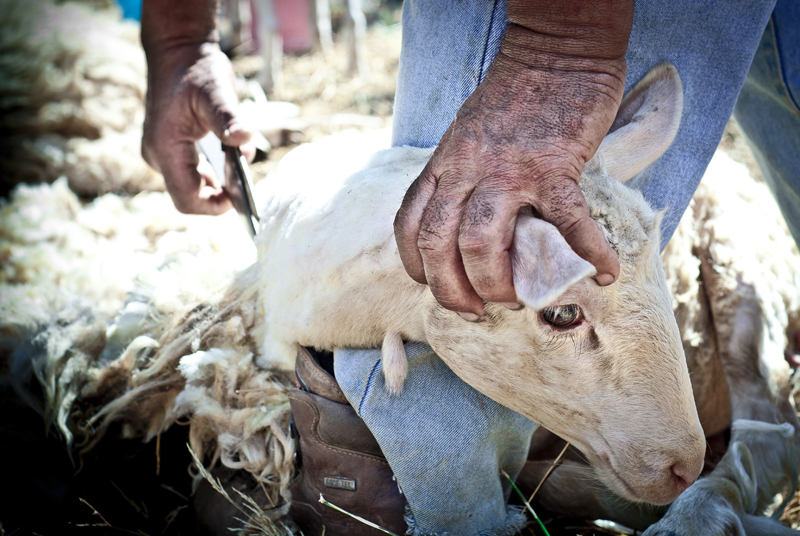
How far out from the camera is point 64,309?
2111 millimetres

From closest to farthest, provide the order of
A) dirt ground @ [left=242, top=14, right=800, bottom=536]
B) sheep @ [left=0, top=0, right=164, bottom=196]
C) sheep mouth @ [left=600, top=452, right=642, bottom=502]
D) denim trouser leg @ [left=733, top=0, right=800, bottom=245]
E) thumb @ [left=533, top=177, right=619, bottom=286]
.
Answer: thumb @ [left=533, top=177, right=619, bottom=286]
sheep mouth @ [left=600, top=452, right=642, bottom=502]
denim trouser leg @ [left=733, top=0, right=800, bottom=245]
sheep @ [left=0, top=0, right=164, bottom=196]
dirt ground @ [left=242, top=14, right=800, bottom=536]

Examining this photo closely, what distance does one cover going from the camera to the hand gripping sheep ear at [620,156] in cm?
93

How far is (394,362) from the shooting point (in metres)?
1.39

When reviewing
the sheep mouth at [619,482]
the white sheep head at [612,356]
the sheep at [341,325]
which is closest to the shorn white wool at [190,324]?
the sheep at [341,325]

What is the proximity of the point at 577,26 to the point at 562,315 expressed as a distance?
21.6 inches

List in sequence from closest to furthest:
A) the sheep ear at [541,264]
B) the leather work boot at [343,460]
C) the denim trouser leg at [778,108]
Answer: the sheep ear at [541,264]
the leather work boot at [343,460]
the denim trouser leg at [778,108]

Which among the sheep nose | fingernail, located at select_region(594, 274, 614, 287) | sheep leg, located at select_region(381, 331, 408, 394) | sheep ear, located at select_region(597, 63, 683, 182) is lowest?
the sheep nose

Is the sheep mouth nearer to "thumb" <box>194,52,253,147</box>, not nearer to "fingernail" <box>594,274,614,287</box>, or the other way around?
"fingernail" <box>594,274,614,287</box>

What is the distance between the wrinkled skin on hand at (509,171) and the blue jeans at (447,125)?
15.2 inches

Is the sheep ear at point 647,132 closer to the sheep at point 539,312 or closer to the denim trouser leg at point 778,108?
the sheep at point 539,312

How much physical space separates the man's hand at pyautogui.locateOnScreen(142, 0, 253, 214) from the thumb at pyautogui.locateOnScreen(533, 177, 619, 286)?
1.09 metres

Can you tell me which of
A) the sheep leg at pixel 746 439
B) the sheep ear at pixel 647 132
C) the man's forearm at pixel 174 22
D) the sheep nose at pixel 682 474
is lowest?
the sheep leg at pixel 746 439

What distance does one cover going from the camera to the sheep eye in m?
1.16

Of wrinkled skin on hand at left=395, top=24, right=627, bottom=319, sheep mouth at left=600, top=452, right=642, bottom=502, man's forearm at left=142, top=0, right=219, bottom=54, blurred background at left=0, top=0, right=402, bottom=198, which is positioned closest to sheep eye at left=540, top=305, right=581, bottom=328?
wrinkled skin on hand at left=395, top=24, right=627, bottom=319
